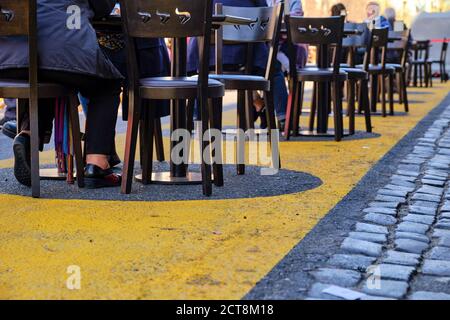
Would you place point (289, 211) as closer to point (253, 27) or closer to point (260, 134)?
point (253, 27)

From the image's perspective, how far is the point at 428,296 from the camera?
9.93 feet

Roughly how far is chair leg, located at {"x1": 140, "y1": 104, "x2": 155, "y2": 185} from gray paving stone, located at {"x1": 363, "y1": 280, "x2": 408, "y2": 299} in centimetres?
241

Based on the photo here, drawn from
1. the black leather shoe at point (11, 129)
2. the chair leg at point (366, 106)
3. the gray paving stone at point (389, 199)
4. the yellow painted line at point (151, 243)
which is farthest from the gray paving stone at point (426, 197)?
the chair leg at point (366, 106)

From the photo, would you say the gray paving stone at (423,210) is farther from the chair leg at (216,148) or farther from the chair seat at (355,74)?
the chair seat at (355,74)

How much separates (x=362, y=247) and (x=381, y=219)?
66cm

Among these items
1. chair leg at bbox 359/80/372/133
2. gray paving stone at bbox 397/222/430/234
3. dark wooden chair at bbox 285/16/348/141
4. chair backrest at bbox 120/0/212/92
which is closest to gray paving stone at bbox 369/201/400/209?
gray paving stone at bbox 397/222/430/234

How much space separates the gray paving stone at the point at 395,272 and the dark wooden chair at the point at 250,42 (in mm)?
2450

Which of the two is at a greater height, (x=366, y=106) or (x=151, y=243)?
(x=151, y=243)

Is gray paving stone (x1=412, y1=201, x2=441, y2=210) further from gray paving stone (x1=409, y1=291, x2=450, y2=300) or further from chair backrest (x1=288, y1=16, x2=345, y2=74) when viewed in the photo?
chair backrest (x1=288, y1=16, x2=345, y2=74)

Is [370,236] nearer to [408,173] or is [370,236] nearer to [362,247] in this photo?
[362,247]

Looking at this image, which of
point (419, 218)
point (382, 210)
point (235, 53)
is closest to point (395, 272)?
point (419, 218)

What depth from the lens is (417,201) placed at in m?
4.91

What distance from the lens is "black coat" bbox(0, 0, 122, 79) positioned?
486 centimetres

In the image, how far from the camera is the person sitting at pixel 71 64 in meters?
4.87
